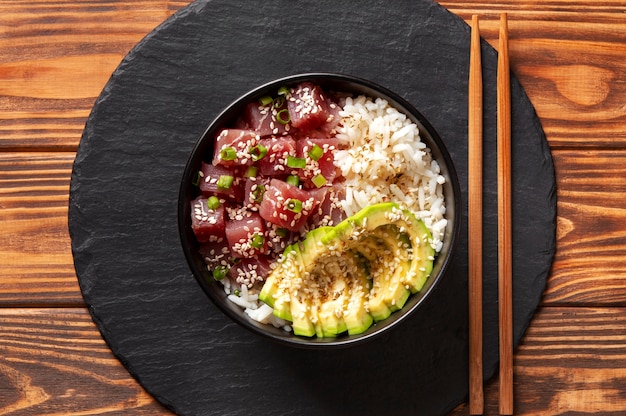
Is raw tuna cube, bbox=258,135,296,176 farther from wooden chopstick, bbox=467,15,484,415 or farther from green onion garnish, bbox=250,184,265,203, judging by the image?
wooden chopstick, bbox=467,15,484,415

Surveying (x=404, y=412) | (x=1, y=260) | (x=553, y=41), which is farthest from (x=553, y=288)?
(x=1, y=260)

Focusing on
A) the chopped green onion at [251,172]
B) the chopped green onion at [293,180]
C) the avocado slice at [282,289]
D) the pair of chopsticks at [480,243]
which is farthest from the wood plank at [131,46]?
the avocado slice at [282,289]

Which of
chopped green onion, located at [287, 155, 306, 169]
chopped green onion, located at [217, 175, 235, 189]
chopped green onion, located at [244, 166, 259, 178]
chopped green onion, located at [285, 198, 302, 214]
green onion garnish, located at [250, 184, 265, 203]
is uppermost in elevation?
chopped green onion, located at [287, 155, 306, 169]

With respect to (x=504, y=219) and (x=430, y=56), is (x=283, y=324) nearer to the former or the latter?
(x=504, y=219)

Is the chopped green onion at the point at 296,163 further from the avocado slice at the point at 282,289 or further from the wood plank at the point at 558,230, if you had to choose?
the wood plank at the point at 558,230

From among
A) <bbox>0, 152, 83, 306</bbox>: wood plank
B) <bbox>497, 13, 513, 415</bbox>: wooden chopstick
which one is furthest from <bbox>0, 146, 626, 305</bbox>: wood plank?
<bbox>497, 13, 513, 415</bbox>: wooden chopstick

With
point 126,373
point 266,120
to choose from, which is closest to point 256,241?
point 266,120
